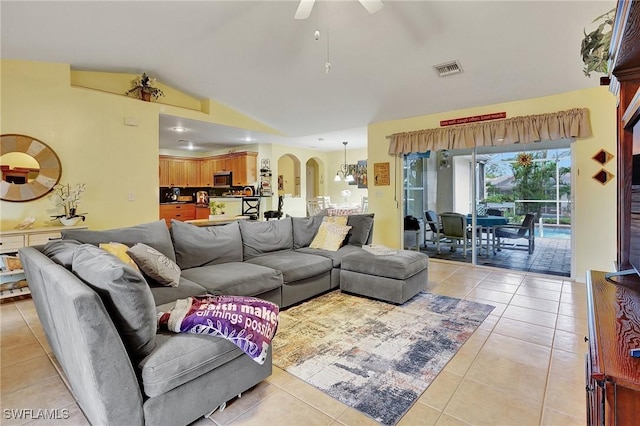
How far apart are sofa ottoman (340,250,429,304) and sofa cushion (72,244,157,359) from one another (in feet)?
7.94

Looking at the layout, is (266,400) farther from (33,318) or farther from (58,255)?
(33,318)

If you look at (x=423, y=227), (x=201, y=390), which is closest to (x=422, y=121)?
(x=423, y=227)

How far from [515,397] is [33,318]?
4.25 metres

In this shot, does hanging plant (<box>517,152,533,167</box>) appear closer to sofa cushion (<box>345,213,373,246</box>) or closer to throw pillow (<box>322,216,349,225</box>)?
sofa cushion (<box>345,213,373,246</box>)

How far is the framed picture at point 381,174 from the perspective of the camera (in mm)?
5992

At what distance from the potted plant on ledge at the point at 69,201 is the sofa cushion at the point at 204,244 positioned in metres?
1.90

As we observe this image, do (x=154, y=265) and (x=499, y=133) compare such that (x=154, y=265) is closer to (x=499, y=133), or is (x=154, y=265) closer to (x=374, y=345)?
(x=374, y=345)

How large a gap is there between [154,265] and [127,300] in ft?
3.92

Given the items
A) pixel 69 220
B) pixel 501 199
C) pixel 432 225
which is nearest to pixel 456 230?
pixel 432 225

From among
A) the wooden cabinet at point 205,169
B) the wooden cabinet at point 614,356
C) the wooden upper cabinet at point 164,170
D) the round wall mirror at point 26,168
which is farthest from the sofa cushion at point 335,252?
the wooden upper cabinet at point 164,170

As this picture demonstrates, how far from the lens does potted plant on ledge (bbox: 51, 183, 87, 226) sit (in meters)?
4.04

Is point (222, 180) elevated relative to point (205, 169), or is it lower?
lower

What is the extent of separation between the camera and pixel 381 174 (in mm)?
6078

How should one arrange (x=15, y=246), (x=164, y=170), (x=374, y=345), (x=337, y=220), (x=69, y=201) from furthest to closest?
(x=164, y=170)
(x=337, y=220)
(x=69, y=201)
(x=15, y=246)
(x=374, y=345)
